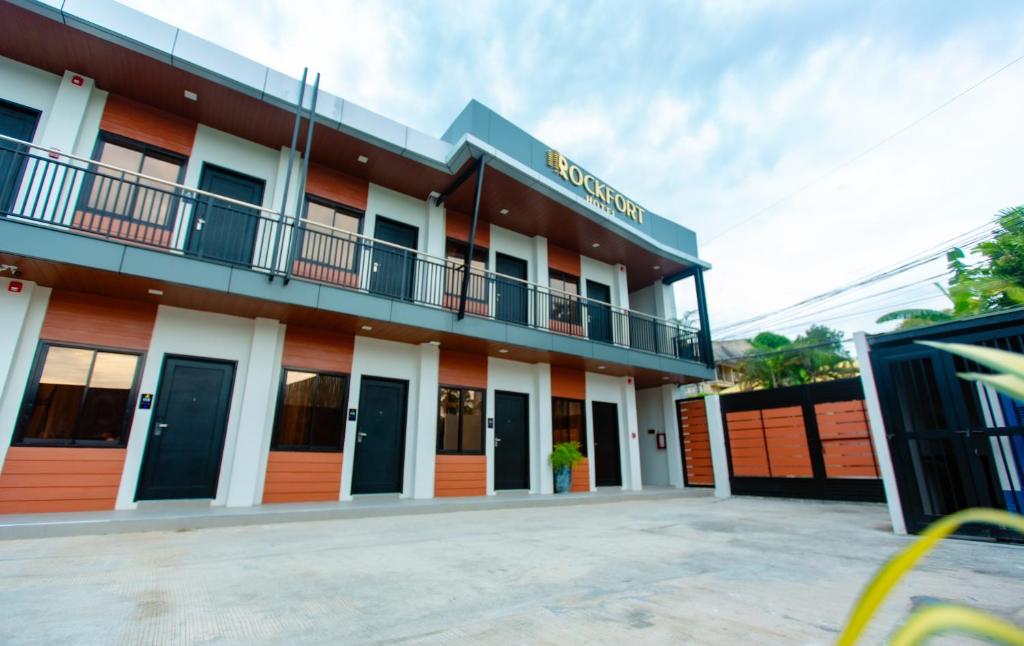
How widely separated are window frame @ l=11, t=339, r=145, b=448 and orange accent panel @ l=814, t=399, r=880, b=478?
1182 cm

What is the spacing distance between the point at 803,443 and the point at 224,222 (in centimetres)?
1146

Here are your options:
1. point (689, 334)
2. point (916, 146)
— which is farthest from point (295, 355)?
point (916, 146)

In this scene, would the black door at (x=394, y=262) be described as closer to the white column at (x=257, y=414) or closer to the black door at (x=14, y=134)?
the white column at (x=257, y=414)

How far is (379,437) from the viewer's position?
328 inches

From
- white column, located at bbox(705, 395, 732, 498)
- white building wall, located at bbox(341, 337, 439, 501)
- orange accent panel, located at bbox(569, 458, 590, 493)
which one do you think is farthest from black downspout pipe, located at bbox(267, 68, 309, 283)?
white column, located at bbox(705, 395, 732, 498)

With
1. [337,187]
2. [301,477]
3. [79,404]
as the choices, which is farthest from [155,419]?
[337,187]

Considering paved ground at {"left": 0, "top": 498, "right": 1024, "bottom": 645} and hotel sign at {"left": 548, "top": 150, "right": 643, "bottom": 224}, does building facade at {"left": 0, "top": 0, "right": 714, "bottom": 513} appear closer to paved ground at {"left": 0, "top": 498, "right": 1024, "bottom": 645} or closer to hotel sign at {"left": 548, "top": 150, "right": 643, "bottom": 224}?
hotel sign at {"left": 548, "top": 150, "right": 643, "bottom": 224}

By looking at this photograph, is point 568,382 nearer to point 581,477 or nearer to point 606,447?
point 606,447

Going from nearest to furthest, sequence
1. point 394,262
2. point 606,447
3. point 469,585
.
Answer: point 469,585 < point 394,262 < point 606,447

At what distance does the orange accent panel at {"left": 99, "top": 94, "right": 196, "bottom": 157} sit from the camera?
23.0 ft

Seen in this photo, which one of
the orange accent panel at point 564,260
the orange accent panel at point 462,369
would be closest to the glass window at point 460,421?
the orange accent panel at point 462,369

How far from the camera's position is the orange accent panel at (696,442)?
11172mm

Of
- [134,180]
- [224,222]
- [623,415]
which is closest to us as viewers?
[134,180]

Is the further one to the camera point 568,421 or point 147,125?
point 568,421
